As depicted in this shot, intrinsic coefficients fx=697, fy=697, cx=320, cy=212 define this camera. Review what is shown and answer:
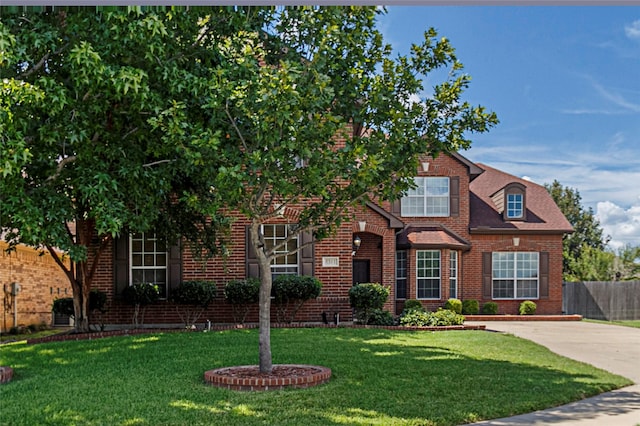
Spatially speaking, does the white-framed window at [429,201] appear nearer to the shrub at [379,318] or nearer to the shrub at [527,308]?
the shrub at [527,308]

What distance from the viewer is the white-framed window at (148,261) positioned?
14.8m

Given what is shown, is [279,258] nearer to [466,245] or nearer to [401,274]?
[401,274]

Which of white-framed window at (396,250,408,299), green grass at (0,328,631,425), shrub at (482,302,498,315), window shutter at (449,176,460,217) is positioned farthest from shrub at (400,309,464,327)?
window shutter at (449,176,460,217)

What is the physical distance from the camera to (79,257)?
843 centimetres

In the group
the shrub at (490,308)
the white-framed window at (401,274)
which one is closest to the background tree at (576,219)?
the shrub at (490,308)

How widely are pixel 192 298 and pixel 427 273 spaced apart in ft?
27.2

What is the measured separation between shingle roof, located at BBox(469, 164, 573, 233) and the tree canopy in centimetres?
1343

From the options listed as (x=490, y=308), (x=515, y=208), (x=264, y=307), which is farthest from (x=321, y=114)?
(x=515, y=208)

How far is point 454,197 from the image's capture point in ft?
68.2

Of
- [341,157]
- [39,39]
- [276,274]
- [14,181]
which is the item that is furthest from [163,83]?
[276,274]

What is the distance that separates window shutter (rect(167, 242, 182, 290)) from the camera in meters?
14.7

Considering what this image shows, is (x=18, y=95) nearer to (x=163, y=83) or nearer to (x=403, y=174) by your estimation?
(x=163, y=83)

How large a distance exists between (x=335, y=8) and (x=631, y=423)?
5.04m

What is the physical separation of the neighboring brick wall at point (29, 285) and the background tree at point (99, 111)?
6915 millimetres
